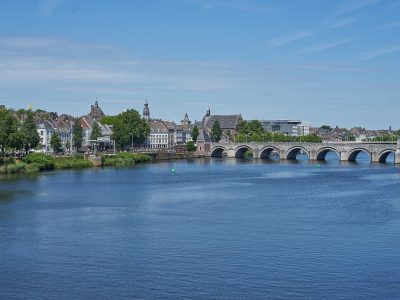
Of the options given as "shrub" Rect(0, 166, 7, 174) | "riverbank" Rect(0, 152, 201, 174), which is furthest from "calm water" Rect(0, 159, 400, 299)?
"riverbank" Rect(0, 152, 201, 174)

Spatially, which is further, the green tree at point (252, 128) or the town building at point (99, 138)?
the green tree at point (252, 128)

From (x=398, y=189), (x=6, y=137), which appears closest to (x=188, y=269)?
(x=398, y=189)

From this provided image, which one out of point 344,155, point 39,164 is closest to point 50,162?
point 39,164

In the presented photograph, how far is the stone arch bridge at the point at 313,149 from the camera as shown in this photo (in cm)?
11281

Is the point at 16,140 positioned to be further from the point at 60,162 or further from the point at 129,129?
the point at 129,129

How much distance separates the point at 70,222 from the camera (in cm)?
4216

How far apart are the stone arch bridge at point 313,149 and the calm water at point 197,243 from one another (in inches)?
1971

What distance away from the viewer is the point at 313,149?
122 meters

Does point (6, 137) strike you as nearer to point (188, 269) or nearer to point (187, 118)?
point (188, 269)

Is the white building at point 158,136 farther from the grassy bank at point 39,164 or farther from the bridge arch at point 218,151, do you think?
the grassy bank at point 39,164

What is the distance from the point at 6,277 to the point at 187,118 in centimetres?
17095

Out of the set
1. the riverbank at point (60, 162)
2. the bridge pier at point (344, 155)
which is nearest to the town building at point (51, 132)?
the riverbank at point (60, 162)

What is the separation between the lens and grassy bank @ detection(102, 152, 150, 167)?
103m

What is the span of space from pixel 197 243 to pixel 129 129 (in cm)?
9110
